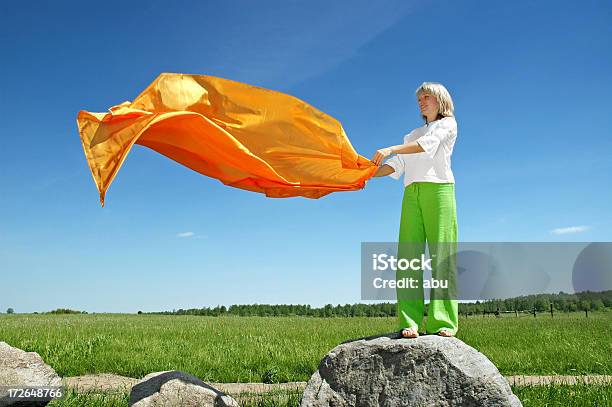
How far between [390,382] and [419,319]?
30.5 inches

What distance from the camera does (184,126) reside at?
224 inches

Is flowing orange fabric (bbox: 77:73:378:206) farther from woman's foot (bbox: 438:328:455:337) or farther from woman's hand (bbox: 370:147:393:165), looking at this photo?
woman's foot (bbox: 438:328:455:337)

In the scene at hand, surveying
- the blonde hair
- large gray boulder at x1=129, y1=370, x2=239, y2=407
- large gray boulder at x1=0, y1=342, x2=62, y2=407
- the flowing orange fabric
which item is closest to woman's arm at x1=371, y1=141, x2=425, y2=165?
the flowing orange fabric

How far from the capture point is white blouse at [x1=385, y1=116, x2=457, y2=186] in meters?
5.61

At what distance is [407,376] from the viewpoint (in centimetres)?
527

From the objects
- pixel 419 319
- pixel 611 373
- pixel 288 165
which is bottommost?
pixel 611 373

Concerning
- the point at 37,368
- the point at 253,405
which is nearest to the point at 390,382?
the point at 253,405

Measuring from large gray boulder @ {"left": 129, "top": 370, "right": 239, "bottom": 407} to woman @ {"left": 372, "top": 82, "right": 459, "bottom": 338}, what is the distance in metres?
2.15

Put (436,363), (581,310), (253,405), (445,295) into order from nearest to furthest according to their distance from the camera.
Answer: (436,363) → (445,295) → (253,405) → (581,310)

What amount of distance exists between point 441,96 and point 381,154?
0.95 m

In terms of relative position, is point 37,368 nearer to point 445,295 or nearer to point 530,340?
point 445,295

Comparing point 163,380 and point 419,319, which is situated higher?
point 419,319

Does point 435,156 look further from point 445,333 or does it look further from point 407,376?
point 407,376

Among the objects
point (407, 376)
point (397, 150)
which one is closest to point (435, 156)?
point (397, 150)
